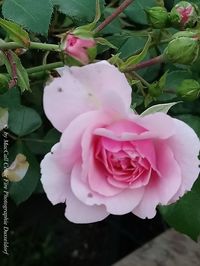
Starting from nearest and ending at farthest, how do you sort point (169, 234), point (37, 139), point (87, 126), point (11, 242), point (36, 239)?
point (87, 126)
point (37, 139)
point (169, 234)
point (11, 242)
point (36, 239)

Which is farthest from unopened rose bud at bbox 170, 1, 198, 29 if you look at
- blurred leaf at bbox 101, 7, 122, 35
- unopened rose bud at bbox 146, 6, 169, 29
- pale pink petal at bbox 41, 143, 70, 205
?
pale pink petal at bbox 41, 143, 70, 205

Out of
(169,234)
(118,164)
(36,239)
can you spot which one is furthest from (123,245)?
(118,164)

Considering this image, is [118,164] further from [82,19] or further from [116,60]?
[82,19]

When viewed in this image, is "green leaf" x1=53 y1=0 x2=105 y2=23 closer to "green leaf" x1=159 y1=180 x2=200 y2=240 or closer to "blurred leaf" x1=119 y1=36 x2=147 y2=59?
"blurred leaf" x1=119 y1=36 x2=147 y2=59

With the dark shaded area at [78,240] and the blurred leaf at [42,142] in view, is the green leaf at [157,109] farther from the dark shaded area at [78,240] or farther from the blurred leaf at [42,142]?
the dark shaded area at [78,240]

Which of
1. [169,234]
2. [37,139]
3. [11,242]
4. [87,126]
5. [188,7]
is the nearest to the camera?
[87,126]

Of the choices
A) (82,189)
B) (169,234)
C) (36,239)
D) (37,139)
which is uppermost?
(82,189)

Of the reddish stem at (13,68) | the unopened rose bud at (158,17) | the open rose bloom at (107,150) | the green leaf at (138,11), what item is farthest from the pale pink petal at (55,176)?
the green leaf at (138,11)
